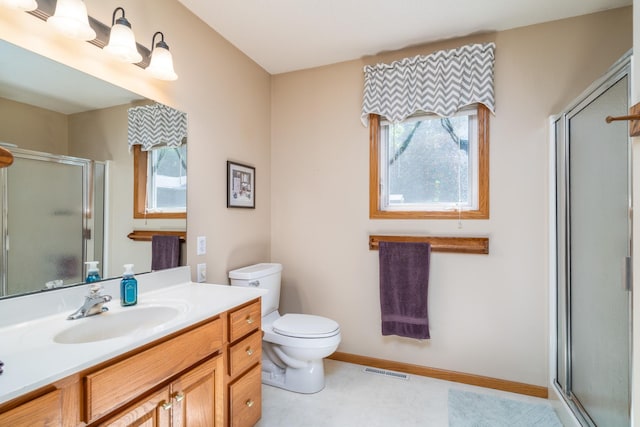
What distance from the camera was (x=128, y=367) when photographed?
1009 mm

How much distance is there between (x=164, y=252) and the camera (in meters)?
1.76

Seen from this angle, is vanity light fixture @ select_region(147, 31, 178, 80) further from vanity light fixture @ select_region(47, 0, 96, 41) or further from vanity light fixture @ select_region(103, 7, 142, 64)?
vanity light fixture @ select_region(47, 0, 96, 41)

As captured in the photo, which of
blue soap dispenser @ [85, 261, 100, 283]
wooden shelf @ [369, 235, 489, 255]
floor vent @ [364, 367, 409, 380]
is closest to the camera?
blue soap dispenser @ [85, 261, 100, 283]

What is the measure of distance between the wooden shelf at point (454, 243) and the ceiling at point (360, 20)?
1.36m

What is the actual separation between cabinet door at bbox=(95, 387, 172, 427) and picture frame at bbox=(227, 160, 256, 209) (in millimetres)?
1307

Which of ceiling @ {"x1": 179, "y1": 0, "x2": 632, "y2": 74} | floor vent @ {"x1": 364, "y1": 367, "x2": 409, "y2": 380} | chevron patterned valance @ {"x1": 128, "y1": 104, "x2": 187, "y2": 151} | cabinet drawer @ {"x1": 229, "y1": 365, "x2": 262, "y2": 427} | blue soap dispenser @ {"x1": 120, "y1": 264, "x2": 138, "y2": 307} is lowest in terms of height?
floor vent @ {"x1": 364, "y1": 367, "x2": 409, "y2": 380}

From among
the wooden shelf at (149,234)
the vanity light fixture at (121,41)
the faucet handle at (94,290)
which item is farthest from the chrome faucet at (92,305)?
the vanity light fixture at (121,41)

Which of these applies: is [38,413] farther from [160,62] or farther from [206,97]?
[206,97]

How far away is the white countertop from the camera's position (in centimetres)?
82

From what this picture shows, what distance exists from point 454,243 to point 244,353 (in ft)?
4.91

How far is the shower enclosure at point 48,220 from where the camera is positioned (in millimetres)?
1166

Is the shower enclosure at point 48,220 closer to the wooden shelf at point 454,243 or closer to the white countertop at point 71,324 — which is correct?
the white countertop at point 71,324

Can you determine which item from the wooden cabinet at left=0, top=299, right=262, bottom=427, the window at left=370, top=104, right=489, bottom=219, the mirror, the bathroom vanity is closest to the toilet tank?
the bathroom vanity

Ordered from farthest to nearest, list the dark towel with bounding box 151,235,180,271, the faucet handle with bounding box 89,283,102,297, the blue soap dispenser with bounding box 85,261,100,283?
the dark towel with bounding box 151,235,180,271, the blue soap dispenser with bounding box 85,261,100,283, the faucet handle with bounding box 89,283,102,297
